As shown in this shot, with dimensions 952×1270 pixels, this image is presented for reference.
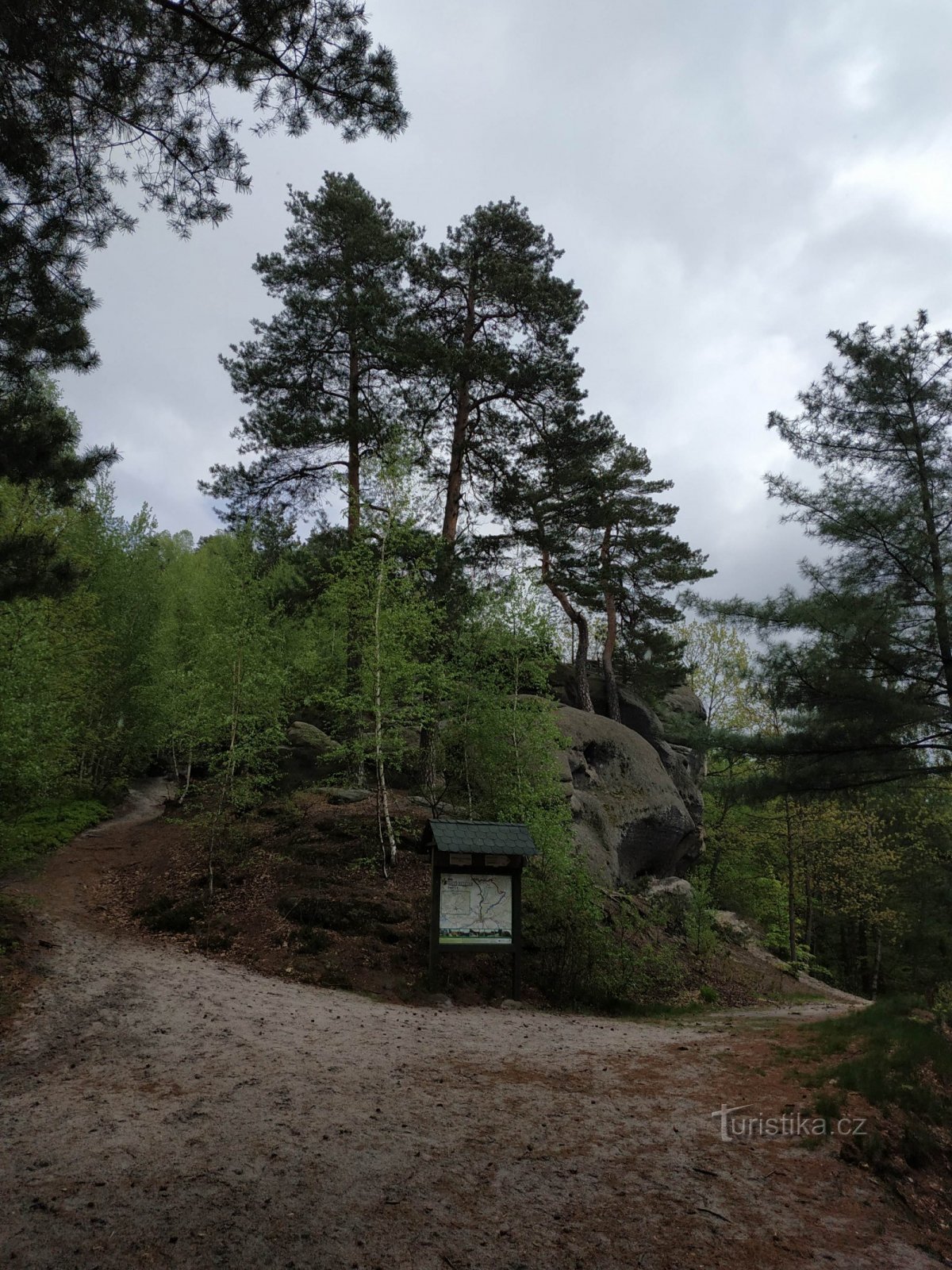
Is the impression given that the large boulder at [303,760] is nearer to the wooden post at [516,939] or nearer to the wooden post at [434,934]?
the wooden post at [434,934]

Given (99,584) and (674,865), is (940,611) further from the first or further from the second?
(99,584)

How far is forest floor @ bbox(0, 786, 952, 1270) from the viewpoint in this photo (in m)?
3.32

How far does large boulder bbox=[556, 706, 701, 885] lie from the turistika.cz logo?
10.5 m

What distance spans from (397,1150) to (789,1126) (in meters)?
2.70

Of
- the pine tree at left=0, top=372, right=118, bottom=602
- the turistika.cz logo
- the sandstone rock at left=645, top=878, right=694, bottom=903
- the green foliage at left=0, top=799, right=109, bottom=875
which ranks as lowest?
the sandstone rock at left=645, top=878, right=694, bottom=903

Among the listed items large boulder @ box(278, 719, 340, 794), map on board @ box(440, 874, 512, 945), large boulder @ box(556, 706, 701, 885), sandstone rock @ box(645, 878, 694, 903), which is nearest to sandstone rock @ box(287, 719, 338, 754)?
large boulder @ box(278, 719, 340, 794)

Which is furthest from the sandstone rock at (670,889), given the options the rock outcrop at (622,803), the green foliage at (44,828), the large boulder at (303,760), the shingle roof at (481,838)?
the green foliage at (44,828)

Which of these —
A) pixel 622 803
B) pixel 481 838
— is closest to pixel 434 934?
pixel 481 838

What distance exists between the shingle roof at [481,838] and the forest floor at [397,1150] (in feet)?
7.07

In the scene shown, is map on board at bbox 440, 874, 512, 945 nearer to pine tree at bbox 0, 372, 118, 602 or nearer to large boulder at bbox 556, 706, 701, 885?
pine tree at bbox 0, 372, 118, 602

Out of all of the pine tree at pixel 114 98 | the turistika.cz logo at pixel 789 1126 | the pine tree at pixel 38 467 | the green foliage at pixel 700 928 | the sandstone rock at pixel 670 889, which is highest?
the pine tree at pixel 114 98

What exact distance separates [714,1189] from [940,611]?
25.0 feet

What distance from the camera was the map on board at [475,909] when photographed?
30.2 ft

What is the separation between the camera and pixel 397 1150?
4.23m
